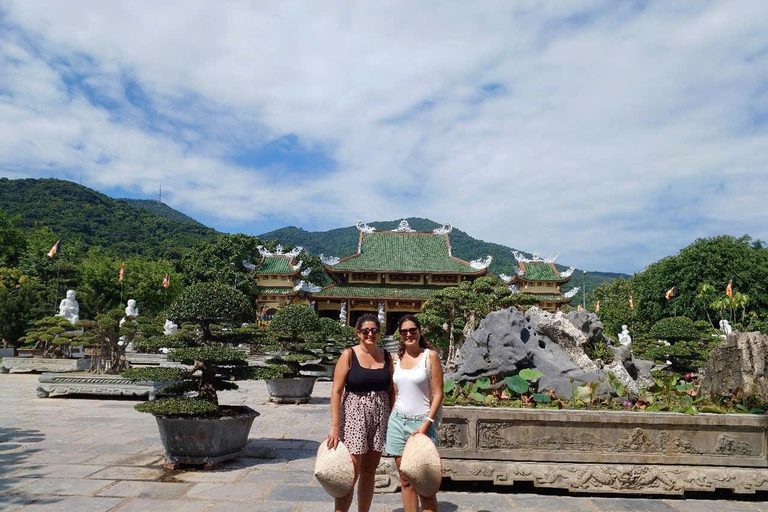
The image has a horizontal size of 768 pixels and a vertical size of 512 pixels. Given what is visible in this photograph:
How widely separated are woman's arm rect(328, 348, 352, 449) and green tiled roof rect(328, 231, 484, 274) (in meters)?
30.0

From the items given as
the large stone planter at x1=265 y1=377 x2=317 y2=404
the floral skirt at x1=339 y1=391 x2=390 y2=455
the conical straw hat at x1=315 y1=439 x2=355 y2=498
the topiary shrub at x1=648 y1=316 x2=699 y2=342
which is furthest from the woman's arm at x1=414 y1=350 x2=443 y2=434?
the topiary shrub at x1=648 y1=316 x2=699 y2=342

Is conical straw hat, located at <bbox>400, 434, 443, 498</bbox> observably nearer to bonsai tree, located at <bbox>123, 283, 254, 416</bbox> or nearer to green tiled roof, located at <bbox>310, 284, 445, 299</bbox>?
bonsai tree, located at <bbox>123, 283, 254, 416</bbox>

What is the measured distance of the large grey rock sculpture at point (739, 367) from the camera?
562cm

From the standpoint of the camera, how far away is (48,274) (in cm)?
3319

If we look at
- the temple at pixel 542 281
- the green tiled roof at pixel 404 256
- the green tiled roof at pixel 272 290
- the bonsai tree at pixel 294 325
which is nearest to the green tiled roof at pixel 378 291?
the green tiled roof at pixel 404 256

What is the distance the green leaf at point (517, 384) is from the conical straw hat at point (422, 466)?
2.68 meters

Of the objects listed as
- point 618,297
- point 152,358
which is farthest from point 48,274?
point 618,297

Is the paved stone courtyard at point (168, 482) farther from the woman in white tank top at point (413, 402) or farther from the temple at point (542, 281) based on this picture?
the temple at point (542, 281)

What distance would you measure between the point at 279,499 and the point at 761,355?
5513 millimetres

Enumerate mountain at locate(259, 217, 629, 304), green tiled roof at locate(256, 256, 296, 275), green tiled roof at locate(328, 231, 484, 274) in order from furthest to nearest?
mountain at locate(259, 217, 629, 304) < green tiled roof at locate(256, 256, 296, 275) < green tiled roof at locate(328, 231, 484, 274)

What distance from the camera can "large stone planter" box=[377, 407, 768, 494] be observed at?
16.2 feet

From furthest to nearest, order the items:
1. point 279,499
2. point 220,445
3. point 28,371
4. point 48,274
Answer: point 48,274 < point 28,371 < point 220,445 < point 279,499

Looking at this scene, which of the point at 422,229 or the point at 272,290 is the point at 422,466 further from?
the point at 422,229

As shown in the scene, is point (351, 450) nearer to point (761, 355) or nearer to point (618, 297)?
point (761, 355)
